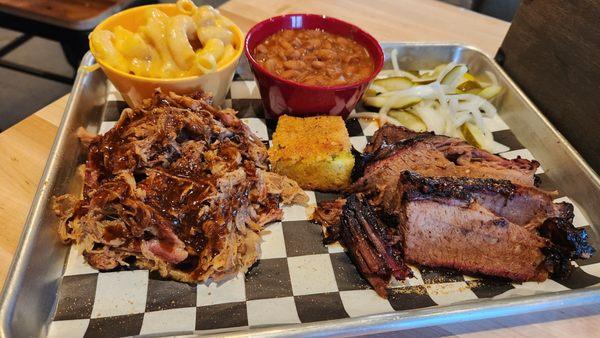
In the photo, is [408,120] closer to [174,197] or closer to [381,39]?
[381,39]

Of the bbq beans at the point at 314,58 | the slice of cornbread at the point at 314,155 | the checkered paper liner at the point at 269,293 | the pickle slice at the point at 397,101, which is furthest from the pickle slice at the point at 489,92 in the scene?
the checkered paper liner at the point at 269,293

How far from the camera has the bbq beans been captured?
2.61 metres

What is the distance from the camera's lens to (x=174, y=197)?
1.93 m

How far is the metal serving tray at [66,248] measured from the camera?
169 cm

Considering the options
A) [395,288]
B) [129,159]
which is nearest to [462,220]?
[395,288]

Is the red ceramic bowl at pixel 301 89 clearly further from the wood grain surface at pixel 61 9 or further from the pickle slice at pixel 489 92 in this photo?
the wood grain surface at pixel 61 9

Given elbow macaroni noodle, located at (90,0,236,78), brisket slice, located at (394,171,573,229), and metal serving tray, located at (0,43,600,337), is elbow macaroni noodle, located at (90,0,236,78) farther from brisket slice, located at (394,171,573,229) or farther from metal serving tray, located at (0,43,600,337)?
brisket slice, located at (394,171,573,229)

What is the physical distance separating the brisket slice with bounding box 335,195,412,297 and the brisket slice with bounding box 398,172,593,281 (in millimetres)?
87

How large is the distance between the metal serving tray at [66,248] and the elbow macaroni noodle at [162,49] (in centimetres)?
37

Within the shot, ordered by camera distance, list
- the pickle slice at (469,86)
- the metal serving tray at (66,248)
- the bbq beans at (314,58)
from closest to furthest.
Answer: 1. the metal serving tray at (66,248)
2. the bbq beans at (314,58)
3. the pickle slice at (469,86)

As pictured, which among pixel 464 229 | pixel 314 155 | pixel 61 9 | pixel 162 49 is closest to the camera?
pixel 464 229

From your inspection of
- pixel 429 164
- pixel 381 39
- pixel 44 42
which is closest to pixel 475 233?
pixel 429 164

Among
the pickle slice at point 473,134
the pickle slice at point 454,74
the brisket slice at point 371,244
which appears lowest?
the brisket slice at point 371,244

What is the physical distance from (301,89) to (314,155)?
0.43m
